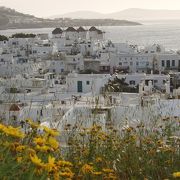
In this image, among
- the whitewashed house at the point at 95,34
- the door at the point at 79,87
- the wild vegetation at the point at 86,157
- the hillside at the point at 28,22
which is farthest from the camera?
the hillside at the point at 28,22

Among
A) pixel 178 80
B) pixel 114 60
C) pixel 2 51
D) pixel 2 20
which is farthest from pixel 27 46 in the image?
pixel 2 20

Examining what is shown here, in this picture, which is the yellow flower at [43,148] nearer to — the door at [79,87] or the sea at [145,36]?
the door at [79,87]

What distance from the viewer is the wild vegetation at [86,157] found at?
7.52 feet

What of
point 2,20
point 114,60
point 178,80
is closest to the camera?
point 178,80

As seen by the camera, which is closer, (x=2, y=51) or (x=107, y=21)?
(x=2, y=51)

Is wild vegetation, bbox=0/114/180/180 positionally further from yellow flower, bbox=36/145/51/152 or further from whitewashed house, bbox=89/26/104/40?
whitewashed house, bbox=89/26/104/40

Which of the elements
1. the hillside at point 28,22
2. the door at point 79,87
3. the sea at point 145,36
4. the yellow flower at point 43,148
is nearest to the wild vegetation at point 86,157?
the yellow flower at point 43,148

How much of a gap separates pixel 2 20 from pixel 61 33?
9208cm

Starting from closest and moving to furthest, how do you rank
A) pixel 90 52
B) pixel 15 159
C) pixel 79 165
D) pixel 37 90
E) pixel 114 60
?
pixel 15 159 → pixel 79 165 → pixel 37 90 → pixel 114 60 → pixel 90 52

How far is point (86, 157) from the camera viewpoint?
3.44 m

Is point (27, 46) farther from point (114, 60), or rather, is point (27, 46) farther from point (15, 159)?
point (15, 159)

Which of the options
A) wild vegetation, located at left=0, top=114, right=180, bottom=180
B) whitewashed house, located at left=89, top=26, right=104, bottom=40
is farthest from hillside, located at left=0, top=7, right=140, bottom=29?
wild vegetation, located at left=0, top=114, right=180, bottom=180

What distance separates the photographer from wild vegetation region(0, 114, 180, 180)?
2293mm

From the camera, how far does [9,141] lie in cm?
255
